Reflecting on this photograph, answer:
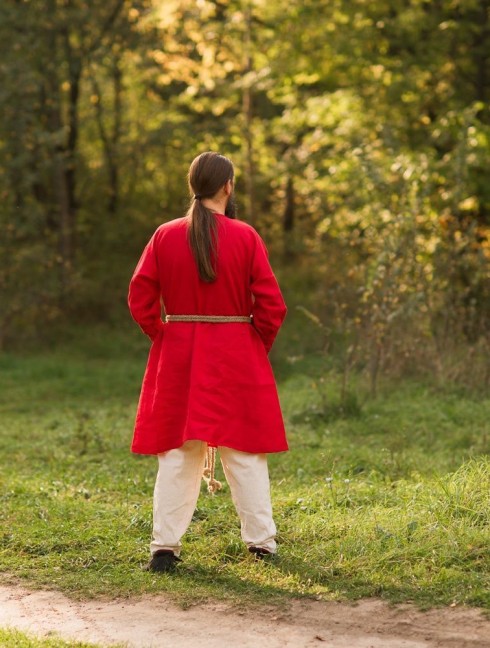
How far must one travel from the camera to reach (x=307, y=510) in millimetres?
6133

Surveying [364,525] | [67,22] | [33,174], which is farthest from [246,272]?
[67,22]

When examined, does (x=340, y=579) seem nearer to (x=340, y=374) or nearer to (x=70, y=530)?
(x=70, y=530)

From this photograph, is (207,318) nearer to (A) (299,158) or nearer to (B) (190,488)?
(B) (190,488)

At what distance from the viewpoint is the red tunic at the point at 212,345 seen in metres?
5.20

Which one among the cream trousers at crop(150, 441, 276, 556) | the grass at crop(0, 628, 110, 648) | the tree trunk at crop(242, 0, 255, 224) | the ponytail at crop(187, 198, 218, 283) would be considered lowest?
the grass at crop(0, 628, 110, 648)

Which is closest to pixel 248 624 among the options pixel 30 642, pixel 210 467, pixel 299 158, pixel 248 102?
pixel 30 642

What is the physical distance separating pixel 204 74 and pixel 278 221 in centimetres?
848

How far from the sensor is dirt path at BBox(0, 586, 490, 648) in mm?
4258

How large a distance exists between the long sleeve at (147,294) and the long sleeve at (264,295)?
1.59 ft

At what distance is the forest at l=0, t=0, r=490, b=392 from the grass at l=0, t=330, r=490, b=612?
1.17 m

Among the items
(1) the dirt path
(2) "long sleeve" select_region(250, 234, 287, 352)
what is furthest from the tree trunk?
(1) the dirt path

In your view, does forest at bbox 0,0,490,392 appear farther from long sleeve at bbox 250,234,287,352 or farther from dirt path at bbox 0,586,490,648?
dirt path at bbox 0,586,490,648

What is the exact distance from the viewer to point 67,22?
1755 cm

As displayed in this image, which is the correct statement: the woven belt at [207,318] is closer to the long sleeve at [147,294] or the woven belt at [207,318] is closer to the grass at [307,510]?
the long sleeve at [147,294]
